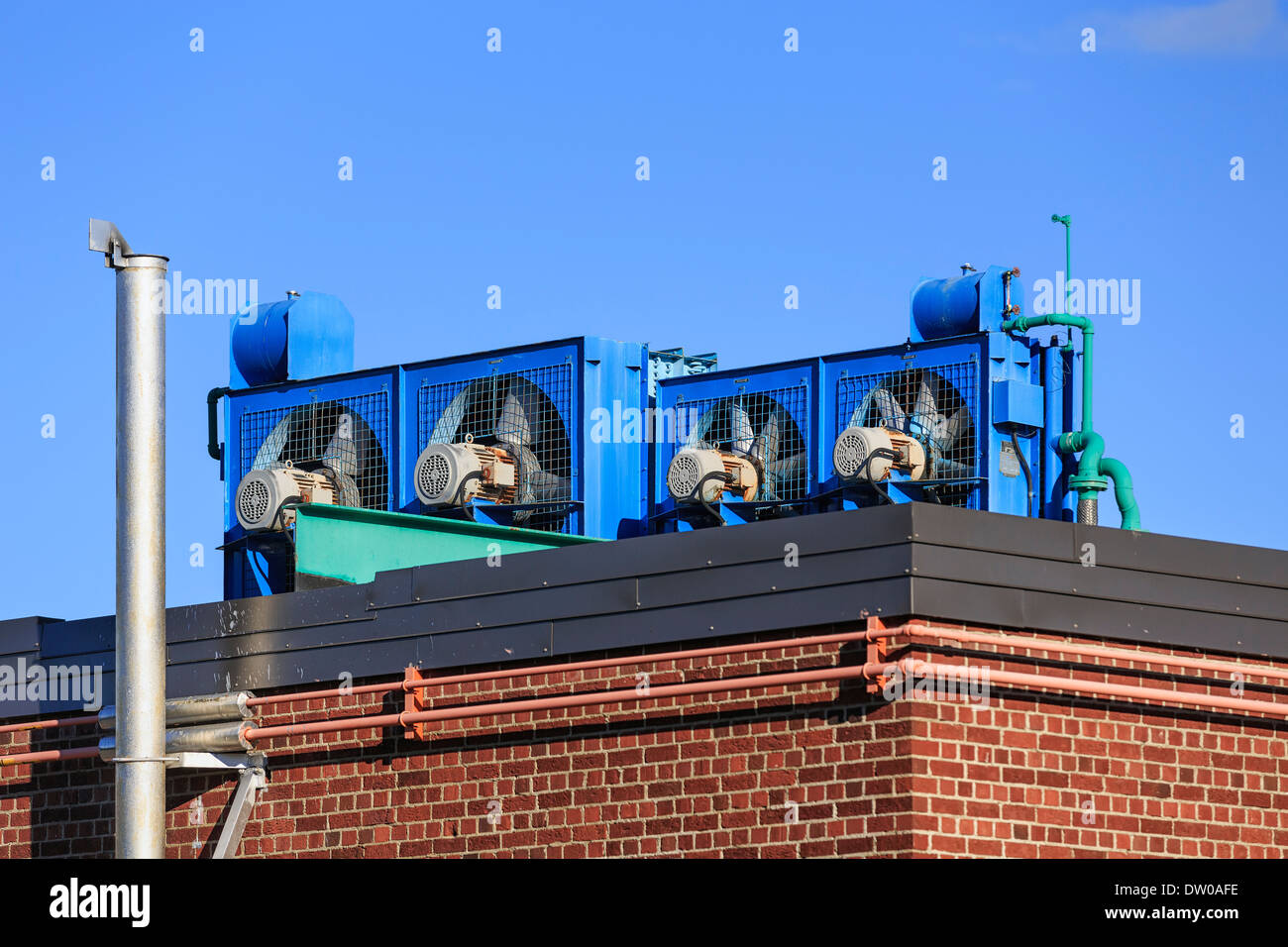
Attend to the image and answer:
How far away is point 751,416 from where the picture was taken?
16891 millimetres

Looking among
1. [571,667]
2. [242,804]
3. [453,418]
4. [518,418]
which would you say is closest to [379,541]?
[242,804]

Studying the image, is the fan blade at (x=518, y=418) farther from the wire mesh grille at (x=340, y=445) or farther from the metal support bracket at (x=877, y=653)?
the metal support bracket at (x=877, y=653)

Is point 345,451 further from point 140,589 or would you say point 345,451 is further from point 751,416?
point 140,589

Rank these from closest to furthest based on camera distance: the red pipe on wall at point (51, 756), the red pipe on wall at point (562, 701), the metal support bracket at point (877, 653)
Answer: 1. the metal support bracket at point (877, 653)
2. the red pipe on wall at point (562, 701)
3. the red pipe on wall at point (51, 756)

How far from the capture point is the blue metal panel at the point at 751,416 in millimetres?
16328

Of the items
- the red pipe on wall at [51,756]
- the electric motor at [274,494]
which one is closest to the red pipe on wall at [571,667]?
the red pipe on wall at [51,756]

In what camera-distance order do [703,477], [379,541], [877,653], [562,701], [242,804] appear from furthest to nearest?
[703,477] → [379,541] → [242,804] → [562,701] → [877,653]

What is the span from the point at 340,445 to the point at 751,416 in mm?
3452

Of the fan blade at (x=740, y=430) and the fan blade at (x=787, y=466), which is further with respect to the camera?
the fan blade at (x=740, y=430)

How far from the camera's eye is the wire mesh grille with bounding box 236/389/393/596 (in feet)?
56.7

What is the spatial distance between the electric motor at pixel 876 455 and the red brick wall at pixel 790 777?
423 cm

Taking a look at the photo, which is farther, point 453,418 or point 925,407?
point 453,418
